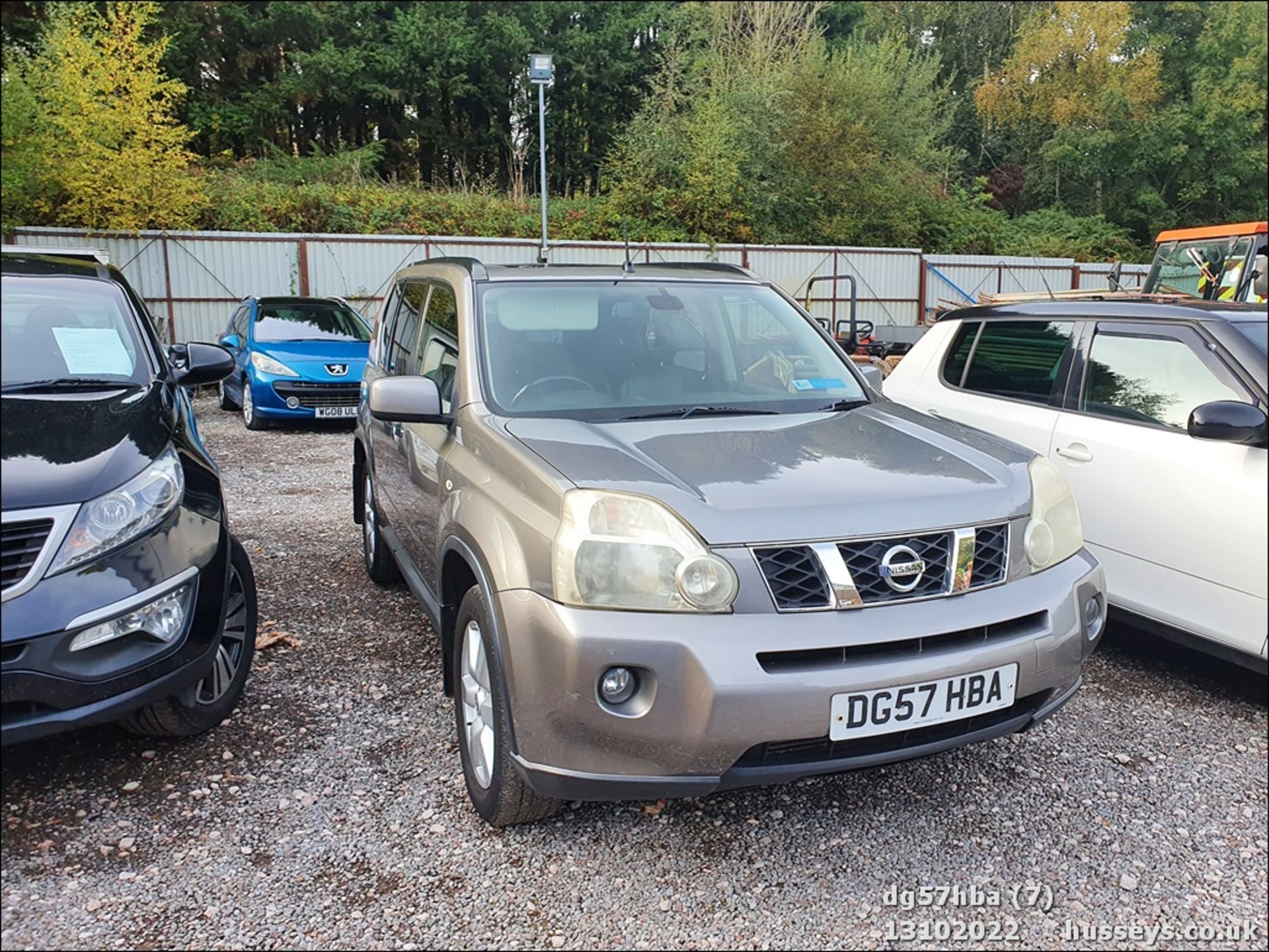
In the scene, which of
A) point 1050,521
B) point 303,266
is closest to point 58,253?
point 1050,521

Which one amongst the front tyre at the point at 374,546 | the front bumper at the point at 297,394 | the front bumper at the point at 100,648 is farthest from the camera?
the front bumper at the point at 297,394

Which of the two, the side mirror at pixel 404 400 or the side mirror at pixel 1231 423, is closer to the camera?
the side mirror at pixel 1231 423

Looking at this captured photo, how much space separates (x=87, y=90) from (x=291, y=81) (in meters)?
12.5

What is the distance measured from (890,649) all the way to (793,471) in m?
0.54

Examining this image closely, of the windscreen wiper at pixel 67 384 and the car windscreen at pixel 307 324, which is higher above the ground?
the windscreen wiper at pixel 67 384

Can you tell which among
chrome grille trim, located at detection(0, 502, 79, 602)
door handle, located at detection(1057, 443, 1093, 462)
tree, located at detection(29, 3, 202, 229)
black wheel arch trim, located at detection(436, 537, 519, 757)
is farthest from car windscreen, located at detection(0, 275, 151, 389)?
tree, located at detection(29, 3, 202, 229)

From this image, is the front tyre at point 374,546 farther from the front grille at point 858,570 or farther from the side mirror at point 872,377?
the front grille at point 858,570

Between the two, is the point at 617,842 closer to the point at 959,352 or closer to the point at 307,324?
the point at 959,352

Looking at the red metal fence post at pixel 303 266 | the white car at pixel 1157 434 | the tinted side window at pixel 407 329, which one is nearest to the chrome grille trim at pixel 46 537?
the tinted side window at pixel 407 329

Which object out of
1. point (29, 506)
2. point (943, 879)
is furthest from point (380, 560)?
point (943, 879)

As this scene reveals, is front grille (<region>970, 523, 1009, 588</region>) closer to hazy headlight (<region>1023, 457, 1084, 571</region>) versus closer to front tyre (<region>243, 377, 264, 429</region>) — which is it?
hazy headlight (<region>1023, 457, 1084, 571</region>)

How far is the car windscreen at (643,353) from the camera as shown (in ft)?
10.4

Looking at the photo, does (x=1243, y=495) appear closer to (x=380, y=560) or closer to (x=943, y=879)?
(x=943, y=879)

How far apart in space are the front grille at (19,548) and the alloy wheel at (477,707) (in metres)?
1.15
